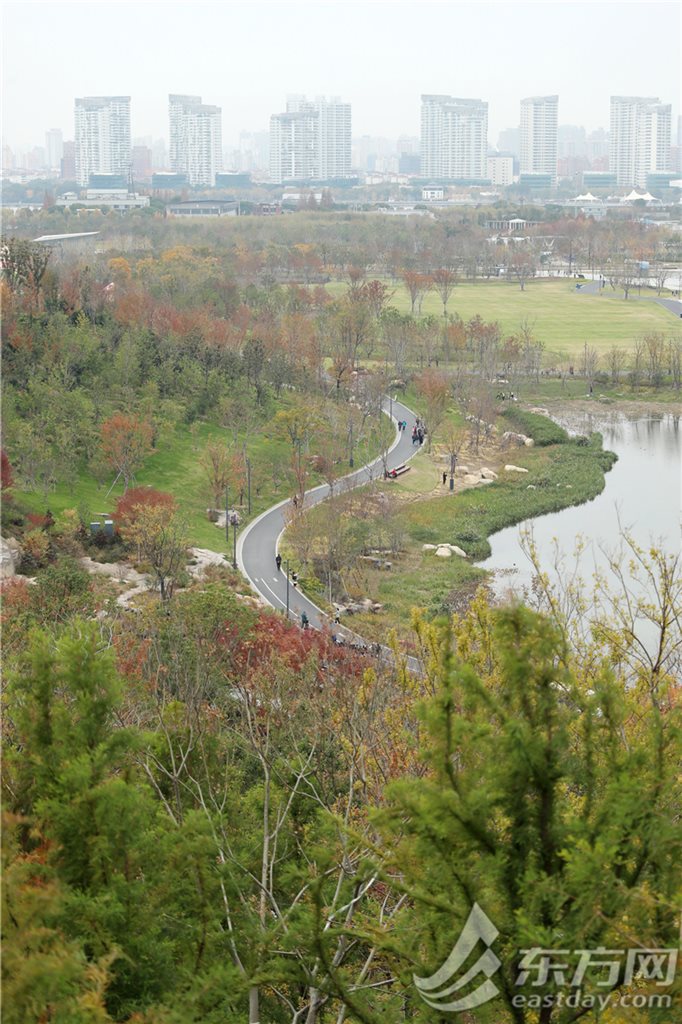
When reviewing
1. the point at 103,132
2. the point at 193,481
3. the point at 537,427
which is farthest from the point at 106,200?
the point at 193,481

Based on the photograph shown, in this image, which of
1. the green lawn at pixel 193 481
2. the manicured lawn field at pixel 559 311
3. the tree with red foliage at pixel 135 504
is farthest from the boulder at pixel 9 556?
the manicured lawn field at pixel 559 311

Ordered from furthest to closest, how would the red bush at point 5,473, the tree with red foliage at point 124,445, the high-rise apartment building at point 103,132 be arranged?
1. the high-rise apartment building at point 103,132
2. the tree with red foliage at point 124,445
3. the red bush at point 5,473

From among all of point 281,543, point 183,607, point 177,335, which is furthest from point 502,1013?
point 177,335

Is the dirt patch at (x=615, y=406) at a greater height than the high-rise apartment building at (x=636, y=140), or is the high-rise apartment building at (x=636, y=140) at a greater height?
the high-rise apartment building at (x=636, y=140)

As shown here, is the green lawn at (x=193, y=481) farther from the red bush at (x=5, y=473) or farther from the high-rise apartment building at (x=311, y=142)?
the high-rise apartment building at (x=311, y=142)

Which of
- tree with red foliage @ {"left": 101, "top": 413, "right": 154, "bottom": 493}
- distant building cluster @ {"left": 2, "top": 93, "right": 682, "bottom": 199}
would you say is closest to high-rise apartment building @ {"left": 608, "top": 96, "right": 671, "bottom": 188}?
distant building cluster @ {"left": 2, "top": 93, "right": 682, "bottom": 199}

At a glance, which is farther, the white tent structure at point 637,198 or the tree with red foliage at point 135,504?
the white tent structure at point 637,198
